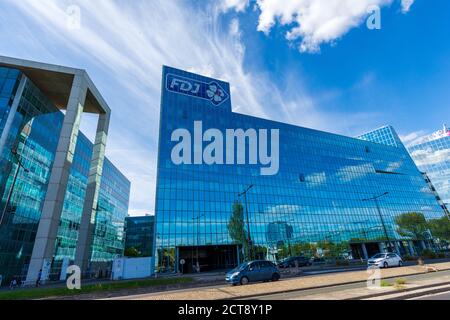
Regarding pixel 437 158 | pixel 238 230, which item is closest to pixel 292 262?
pixel 238 230

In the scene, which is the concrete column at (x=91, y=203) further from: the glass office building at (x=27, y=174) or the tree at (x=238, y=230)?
the tree at (x=238, y=230)

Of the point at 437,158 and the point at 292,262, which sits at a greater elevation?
the point at 437,158

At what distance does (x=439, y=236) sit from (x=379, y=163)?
2722 cm

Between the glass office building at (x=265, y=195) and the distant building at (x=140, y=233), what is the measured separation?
55521 millimetres

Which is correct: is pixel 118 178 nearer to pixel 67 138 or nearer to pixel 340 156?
pixel 67 138

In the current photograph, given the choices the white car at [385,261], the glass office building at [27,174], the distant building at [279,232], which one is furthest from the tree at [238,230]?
the glass office building at [27,174]

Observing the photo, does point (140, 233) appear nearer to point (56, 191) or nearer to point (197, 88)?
point (197, 88)

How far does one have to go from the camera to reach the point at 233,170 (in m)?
54.9

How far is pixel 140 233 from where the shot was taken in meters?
95.2

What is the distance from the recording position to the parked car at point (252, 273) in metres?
17.3

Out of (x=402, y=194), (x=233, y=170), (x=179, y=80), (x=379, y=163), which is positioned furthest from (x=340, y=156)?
(x=179, y=80)

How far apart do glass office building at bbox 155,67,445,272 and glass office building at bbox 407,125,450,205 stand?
24908mm

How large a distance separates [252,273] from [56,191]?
79.2 ft

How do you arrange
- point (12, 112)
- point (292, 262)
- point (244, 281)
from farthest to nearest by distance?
point (292, 262)
point (12, 112)
point (244, 281)
